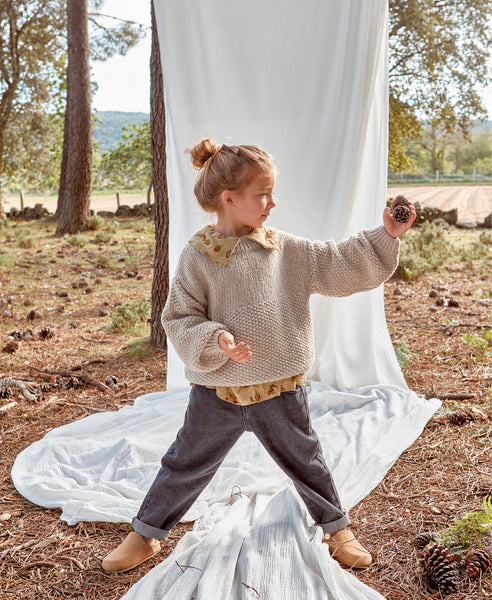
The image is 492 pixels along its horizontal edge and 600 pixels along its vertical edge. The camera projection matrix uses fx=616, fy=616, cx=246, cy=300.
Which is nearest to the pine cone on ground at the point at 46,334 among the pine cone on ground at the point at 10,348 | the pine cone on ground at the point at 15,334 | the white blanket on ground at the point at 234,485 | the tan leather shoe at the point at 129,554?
the pine cone on ground at the point at 15,334

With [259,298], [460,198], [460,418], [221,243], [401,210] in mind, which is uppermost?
[401,210]

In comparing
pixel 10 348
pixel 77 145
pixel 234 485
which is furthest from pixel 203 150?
pixel 77 145

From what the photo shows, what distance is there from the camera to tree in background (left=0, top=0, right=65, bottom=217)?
13359 millimetres

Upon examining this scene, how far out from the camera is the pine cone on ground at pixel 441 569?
1.81 m

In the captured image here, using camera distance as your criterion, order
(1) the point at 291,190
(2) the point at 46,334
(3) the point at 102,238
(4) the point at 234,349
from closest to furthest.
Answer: (4) the point at 234,349 → (1) the point at 291,190 → (2) the point at 46,334 → (3) the point at 102,238

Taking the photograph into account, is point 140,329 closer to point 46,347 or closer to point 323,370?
point 46,347

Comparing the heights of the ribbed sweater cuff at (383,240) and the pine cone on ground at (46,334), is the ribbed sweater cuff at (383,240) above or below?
above

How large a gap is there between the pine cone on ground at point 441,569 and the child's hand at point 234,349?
870mm

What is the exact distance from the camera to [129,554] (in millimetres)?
2018

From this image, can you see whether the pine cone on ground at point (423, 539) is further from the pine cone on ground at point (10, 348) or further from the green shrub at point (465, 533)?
the pine cone on ground at point (10, 348)

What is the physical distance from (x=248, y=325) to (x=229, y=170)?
46 centimetres

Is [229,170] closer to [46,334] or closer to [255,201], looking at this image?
[255,201]

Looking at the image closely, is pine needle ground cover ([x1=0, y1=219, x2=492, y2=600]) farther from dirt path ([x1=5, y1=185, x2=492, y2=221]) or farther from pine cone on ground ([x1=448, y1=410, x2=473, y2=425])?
dirt path ([x1=5, y1=185, x2=492, y2=221])

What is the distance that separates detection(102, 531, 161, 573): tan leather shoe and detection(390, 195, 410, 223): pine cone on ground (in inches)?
52.5
